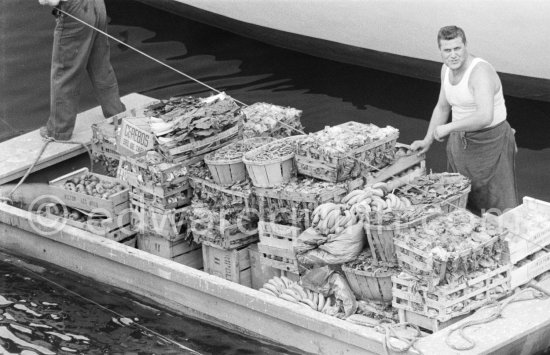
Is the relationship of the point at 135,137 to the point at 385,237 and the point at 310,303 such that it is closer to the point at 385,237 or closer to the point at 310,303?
the point at 310,303

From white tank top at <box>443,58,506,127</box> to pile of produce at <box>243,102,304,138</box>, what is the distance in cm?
147

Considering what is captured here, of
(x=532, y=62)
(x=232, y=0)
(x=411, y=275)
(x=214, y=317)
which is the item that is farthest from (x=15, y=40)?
(x=411, y=275)

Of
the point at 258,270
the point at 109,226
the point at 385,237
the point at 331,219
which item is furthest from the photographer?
the point at 109,226

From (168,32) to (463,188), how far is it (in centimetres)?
884

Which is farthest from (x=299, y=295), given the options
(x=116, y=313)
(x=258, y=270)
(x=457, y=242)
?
(x=116, y=313)

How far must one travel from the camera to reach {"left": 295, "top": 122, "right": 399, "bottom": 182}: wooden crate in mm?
8164

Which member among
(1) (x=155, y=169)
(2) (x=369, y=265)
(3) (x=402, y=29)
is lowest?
(2) (x=369, y=265)

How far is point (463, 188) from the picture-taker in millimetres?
8055

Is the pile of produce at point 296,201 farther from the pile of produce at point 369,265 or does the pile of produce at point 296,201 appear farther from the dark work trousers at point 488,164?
the dark work trousers at point 488,164

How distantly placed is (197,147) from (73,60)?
2466 mm

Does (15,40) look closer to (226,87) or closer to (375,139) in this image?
(226,87)

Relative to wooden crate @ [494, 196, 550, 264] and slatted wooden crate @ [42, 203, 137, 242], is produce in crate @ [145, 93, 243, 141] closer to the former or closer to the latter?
slatted wooden crate @ [42, 203, 137, 242]

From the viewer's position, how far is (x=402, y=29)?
13.3 m

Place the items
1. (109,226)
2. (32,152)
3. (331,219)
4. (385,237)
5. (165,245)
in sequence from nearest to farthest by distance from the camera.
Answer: (385,237) → (331,219) → (165,245) → (109,226) → (32,152)
